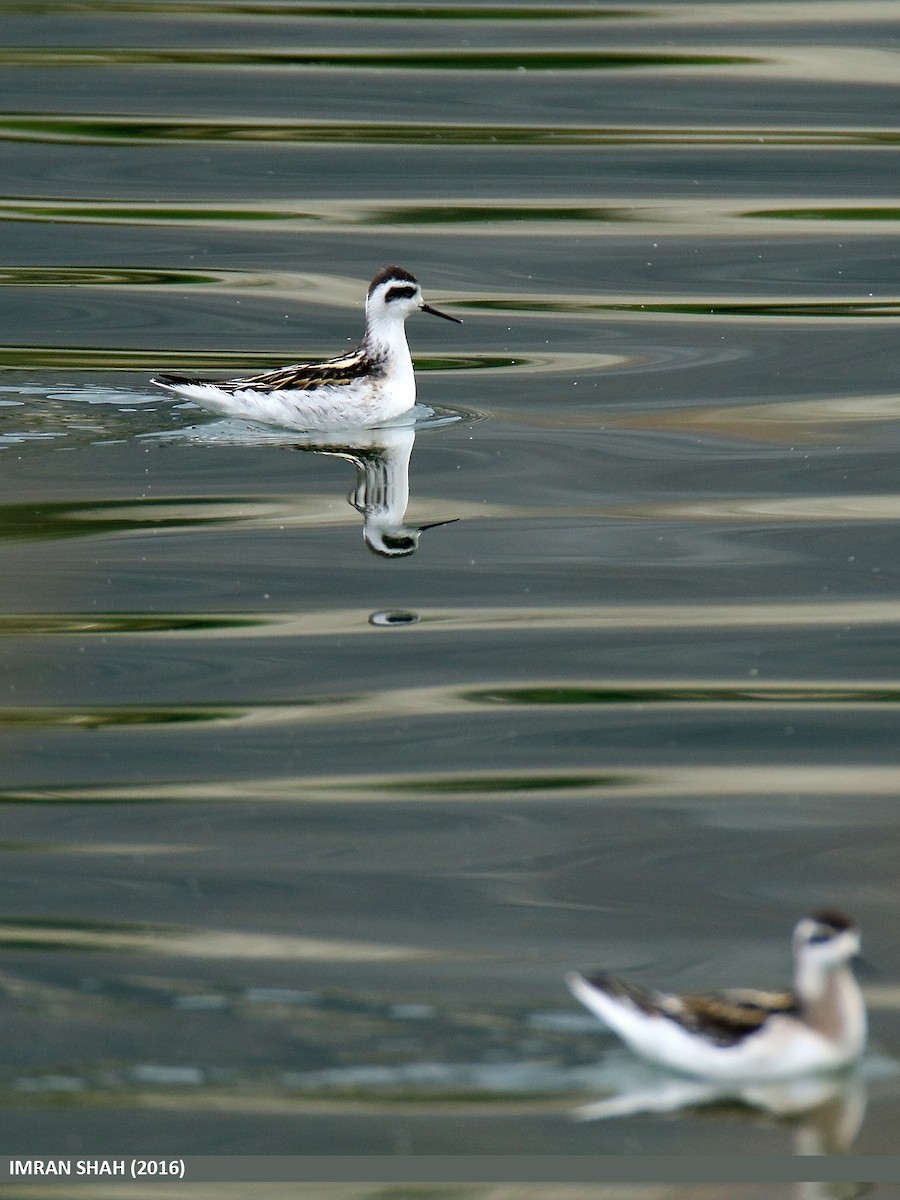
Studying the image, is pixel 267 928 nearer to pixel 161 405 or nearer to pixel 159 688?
pixel 159 688

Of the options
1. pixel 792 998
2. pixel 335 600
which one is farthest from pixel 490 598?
pixel 792 998

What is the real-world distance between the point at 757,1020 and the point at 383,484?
5.61 m

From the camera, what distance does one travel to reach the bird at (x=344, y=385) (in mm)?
11188

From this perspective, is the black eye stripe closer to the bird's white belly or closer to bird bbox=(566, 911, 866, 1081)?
the bird's white belly

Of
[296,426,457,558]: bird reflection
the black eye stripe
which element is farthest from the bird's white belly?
the black eye stripe

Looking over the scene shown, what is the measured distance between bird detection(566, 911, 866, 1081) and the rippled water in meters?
0.12

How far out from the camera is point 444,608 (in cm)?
871

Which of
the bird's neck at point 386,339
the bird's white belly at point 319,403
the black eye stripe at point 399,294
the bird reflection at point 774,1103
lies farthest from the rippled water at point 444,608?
the black eye stripe at point 399,294

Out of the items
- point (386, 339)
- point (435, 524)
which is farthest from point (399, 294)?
point (435, 524)

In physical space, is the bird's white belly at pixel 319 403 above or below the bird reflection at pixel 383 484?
above

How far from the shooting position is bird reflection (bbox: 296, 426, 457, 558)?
9594mm

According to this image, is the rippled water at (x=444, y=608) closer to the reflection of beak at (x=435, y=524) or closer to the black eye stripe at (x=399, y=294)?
the reflection of beak at (x=435, y=524)

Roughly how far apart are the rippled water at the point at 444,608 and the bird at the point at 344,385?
175mm

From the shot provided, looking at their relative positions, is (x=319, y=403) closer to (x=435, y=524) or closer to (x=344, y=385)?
(x=344, y=385)
